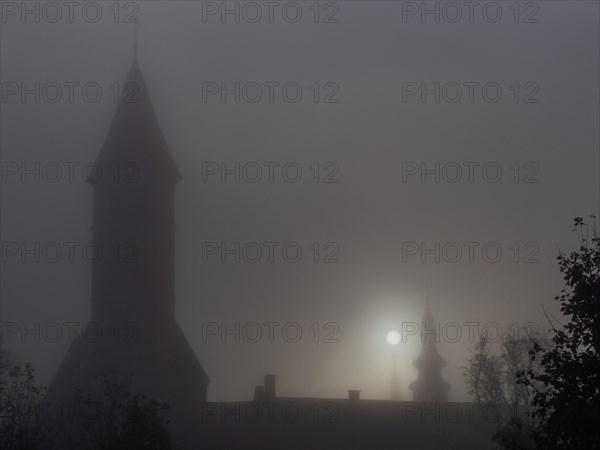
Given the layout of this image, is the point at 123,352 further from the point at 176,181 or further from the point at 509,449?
the point at 509,449

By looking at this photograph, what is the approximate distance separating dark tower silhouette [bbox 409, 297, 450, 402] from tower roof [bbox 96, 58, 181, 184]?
51002 mm

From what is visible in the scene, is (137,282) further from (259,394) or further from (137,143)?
(259,394)

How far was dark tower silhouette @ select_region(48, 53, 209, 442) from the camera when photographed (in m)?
70.4

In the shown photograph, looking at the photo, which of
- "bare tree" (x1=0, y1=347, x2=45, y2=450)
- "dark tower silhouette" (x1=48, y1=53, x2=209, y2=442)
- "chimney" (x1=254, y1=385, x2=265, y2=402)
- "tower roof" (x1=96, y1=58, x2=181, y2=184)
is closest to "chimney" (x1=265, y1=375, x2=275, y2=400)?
"chimney" (x1=254, y1=385, x2=265, y2=402)

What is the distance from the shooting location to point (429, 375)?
121 meters

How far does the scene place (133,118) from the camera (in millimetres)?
74438

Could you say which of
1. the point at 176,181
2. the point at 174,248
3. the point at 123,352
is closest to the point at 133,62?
the point at 176,181

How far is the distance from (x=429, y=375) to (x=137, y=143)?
58128 mm

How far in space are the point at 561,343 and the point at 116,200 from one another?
54.3m

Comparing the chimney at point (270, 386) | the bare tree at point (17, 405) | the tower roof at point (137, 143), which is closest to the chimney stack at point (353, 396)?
the chimney at point (270, 386)

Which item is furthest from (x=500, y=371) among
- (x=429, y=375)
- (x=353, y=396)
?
(x=429, y=375)

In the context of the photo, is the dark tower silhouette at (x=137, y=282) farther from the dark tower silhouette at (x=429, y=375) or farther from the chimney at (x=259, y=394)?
the dark tower silhouette at (x=429, y=375)

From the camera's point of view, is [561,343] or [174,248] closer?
[561,343]

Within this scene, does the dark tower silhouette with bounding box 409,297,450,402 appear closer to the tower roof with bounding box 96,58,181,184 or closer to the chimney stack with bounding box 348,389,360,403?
the chimney stack with bounding box 348,389,360,403
